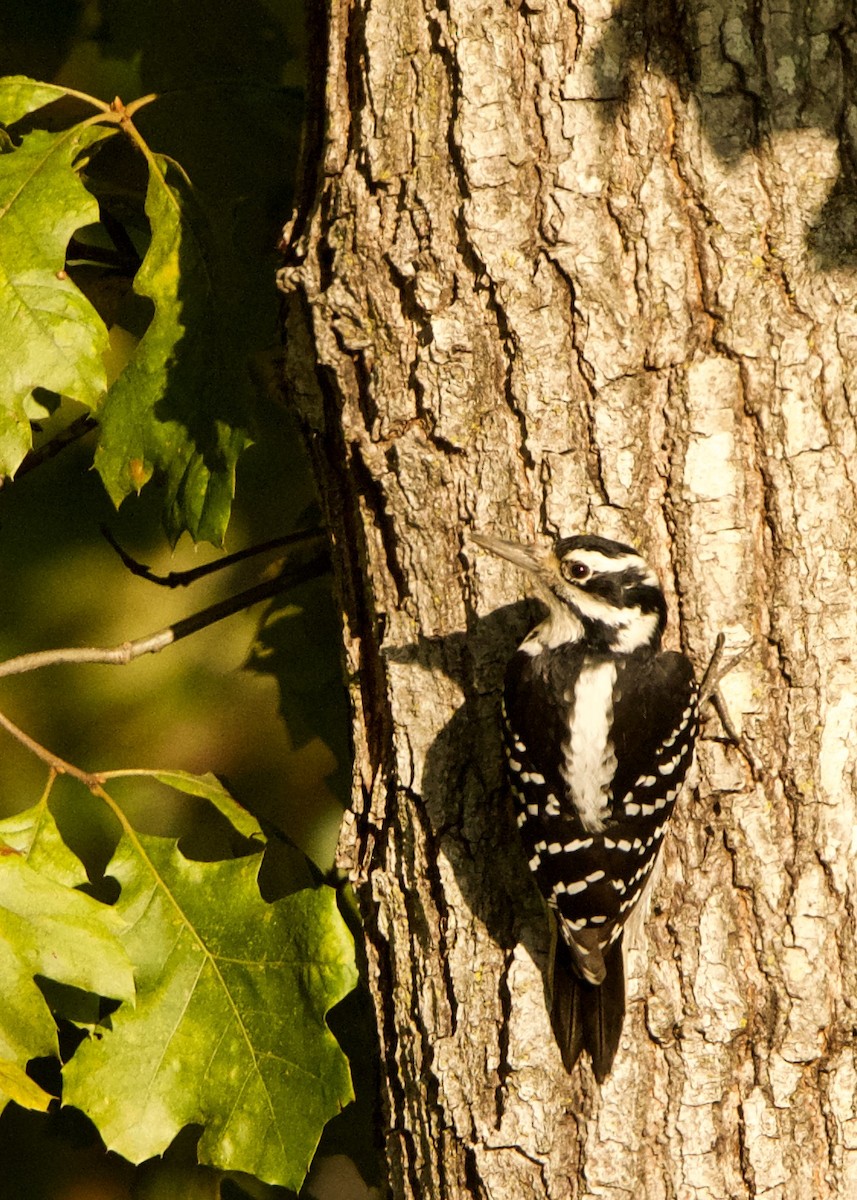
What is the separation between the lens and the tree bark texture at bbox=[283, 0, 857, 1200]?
2.12 m

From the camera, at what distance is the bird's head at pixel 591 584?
85.1 inches

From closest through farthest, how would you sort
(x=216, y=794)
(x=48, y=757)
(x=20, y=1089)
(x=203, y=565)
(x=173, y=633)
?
(x=20, y=1089) → (x=48, y=757) → (x=216, y=794) → (x=173, y=633) → (x=203, y=565)

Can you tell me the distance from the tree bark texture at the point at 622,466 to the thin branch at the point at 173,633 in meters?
0.49

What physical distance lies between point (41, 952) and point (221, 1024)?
1.40 ft

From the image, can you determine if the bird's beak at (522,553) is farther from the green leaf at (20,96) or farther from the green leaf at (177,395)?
the green leaf at (20,96)

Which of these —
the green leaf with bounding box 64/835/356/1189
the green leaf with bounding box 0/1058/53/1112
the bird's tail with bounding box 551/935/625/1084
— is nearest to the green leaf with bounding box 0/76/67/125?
the green leaf with bounding box 64/835/356/1189

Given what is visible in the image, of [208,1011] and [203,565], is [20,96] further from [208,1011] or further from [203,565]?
[208,1011]

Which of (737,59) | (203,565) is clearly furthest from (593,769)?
(737,59)

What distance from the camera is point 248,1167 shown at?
2307mm

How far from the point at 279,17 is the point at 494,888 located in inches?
78.2

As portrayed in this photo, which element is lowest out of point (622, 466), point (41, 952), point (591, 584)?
point (41, 952)

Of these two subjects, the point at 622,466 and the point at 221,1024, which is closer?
the point at 622,466

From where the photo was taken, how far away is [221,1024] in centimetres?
236

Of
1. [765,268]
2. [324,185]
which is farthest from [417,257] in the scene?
[765,268]
